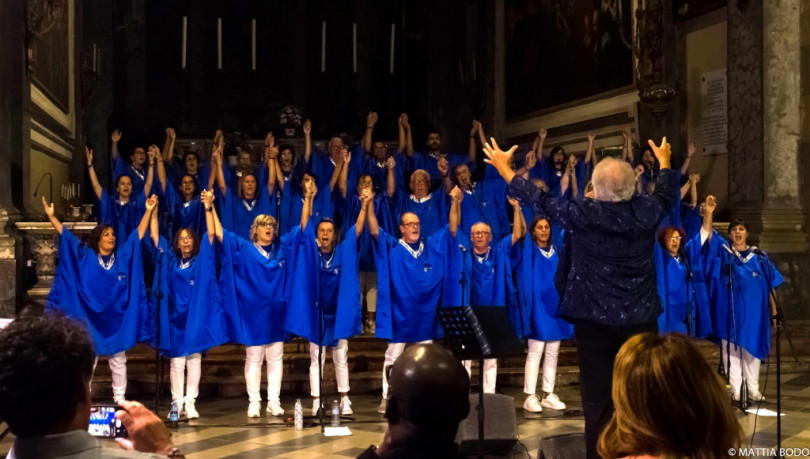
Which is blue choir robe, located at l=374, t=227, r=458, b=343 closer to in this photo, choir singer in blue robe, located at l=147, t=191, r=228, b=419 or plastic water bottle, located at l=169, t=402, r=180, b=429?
choir singer in blue robe, located at l=147, t=191, r=228, b=419

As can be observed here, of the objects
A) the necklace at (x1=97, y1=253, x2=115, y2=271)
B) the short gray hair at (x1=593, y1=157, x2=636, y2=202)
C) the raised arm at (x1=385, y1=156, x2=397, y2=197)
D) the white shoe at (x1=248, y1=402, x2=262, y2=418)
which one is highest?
the raised arm at (x1=385, y1=156, x2=397, y2=197)

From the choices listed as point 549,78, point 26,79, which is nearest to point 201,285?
point 26,79

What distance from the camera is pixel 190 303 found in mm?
8688

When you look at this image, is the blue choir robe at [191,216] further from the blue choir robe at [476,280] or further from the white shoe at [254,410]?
the blue choir robe at [476,280]

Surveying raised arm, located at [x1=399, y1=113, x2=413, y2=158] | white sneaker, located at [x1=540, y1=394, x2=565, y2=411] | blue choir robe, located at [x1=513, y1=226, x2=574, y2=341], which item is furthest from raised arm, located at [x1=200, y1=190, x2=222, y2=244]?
raised arm, located at [x1=399, y1=113, x2=413, y2=158]

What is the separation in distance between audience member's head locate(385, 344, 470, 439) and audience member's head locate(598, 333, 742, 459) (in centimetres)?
43

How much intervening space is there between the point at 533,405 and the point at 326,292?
2.02 metres

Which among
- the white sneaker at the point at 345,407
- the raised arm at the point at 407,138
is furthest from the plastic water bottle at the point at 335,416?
the raised arm at the point at 407,138

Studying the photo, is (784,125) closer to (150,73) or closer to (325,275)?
(325,275)

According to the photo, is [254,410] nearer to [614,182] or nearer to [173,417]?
[173,417]

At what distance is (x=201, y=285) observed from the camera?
866cm

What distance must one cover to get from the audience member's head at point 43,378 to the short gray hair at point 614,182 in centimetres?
336

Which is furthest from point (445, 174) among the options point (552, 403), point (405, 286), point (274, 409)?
point (274, 409)

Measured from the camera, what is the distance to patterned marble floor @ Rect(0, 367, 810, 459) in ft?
23.0
